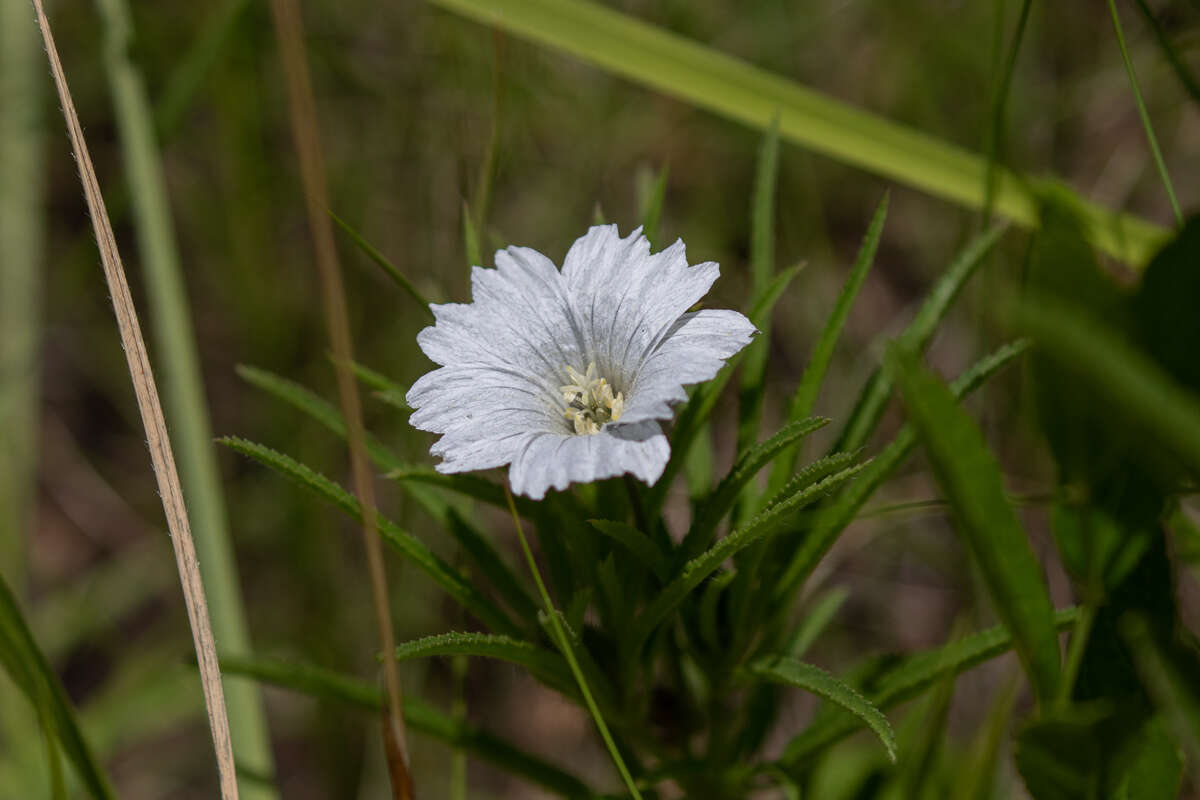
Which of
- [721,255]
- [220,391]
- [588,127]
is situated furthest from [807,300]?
[220,391]

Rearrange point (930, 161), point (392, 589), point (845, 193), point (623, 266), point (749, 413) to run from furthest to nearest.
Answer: point (845, 193)
point (392, 589)
point (930, 161)
point (749, 413)
point (623, 266)

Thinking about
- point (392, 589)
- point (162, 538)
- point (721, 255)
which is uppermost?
point (721, 255)

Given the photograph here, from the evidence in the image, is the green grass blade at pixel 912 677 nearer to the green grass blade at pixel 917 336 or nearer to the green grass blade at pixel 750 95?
the green grass blade at pixel 917 336

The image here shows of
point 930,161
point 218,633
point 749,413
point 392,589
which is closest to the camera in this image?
point 749,413

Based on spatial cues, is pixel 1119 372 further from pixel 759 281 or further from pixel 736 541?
pixel 759 281

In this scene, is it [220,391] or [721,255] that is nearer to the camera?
[721,255]

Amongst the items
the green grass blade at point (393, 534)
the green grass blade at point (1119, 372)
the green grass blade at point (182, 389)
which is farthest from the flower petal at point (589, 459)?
the green grass blade at point (182, 389)

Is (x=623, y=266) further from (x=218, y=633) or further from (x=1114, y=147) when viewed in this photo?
(x=1114, y=147)

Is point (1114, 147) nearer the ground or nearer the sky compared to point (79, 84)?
nearer the ground
